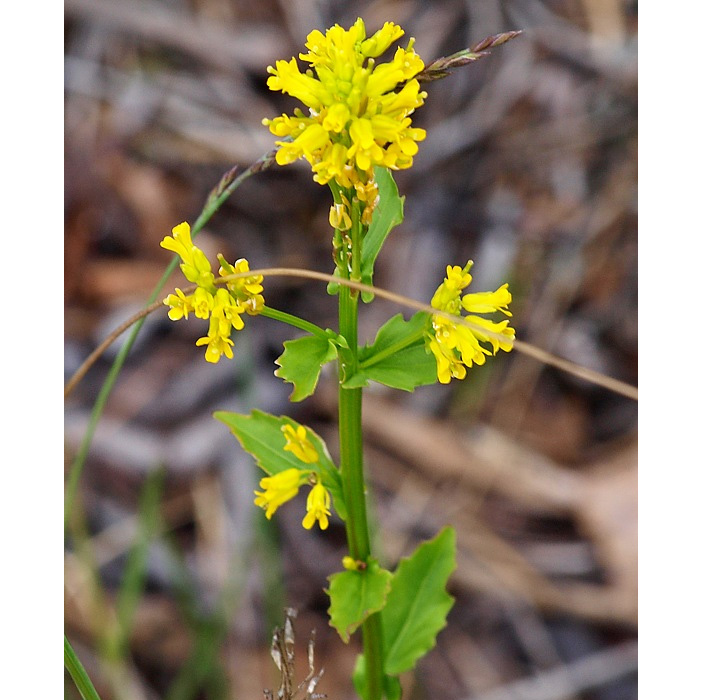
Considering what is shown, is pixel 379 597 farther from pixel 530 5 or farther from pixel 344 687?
pixel 530 5

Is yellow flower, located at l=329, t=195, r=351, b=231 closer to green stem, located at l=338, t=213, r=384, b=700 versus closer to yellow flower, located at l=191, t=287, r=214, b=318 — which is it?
green stem, located at l=338, t=213, r=384, b=700

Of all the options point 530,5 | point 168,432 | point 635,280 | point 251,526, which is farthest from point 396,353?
point 530,5

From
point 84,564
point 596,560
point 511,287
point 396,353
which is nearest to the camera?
point 396,353

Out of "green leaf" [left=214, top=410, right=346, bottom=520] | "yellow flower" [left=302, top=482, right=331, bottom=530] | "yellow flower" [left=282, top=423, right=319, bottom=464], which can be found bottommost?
"yellow flower" [left=302, top=482, right=331, bottom=530]

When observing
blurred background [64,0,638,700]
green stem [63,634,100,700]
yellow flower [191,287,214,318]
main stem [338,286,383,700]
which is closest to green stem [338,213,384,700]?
main stem [338,286,383,700]

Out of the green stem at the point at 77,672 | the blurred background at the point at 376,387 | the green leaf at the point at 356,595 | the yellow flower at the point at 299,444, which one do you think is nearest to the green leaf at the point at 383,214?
the yellow flower at the point at 299,444
